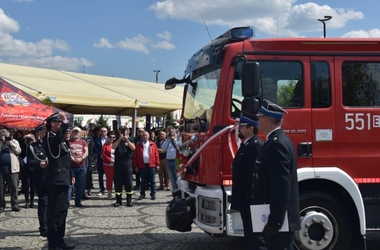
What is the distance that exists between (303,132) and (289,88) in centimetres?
57

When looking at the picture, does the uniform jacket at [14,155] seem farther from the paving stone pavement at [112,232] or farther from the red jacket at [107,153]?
the red jacket at [107,153]

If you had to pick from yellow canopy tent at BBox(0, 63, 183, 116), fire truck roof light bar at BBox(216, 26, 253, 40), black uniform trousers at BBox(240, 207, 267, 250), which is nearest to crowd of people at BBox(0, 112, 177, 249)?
yellow canopy tent at BBox(0, 63, 183, 116)

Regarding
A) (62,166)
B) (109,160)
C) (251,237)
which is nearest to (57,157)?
(62,166)

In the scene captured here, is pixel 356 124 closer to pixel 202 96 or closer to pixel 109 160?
pixel 202 96

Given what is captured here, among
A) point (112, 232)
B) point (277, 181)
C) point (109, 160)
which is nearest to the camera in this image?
point (277, 181)

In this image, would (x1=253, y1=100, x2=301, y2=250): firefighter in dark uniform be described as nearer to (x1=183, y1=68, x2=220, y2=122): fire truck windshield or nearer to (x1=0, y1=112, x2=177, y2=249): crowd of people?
(x1=183, y1=68, x2=220, y2=122): fire truck windshield

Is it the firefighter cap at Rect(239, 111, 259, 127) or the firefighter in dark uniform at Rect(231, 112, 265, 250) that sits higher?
the firefighter cap at Rect(239, 111, 259, 127)

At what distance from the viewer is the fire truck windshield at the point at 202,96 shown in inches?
233

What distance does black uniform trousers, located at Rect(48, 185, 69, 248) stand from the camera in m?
6.50

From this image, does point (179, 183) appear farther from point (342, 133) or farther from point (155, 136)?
point (155, 136)

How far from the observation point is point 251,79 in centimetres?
517

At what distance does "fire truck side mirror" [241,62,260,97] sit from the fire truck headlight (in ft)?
4.34

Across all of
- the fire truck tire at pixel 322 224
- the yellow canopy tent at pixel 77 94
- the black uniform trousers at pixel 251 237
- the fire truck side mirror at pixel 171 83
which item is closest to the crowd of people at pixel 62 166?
the fire truck side mirror at pixel 171 83

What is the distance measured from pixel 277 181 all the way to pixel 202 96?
2906mm
